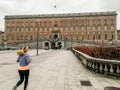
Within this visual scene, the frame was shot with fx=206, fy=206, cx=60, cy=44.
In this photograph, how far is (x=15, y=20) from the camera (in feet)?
416

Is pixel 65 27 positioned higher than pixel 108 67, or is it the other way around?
pixel 65 27

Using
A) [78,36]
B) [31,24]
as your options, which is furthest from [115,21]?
[31,24]

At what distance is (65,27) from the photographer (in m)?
121

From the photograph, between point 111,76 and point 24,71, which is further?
point 111,76

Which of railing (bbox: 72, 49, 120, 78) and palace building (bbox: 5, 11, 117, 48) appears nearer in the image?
railing (bbox: 72, 49, 120, 78)

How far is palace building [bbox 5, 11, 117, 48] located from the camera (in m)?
115

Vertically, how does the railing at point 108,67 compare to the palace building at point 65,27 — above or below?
below

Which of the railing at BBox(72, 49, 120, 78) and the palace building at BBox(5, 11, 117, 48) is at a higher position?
the palace building at BBox(5, 11, 117, 48)

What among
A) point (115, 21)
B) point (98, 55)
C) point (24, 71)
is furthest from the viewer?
point (115, 21)

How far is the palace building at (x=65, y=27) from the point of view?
114769mm

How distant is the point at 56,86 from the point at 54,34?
111 metres

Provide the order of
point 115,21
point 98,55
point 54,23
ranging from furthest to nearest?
point 54,23
point 115,21
point 98,55

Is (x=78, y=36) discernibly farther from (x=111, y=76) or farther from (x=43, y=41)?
(x=111, y=76)

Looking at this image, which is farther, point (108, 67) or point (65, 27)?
point (65, 27)
